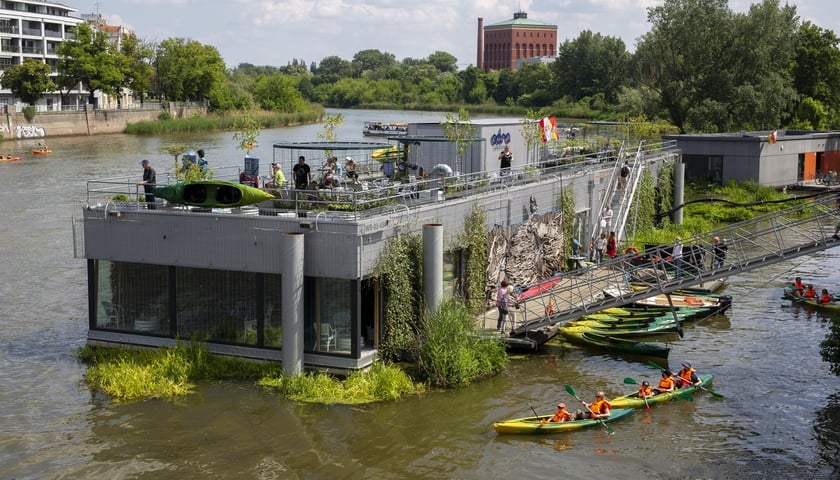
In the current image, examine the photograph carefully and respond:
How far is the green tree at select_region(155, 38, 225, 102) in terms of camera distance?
134 meters

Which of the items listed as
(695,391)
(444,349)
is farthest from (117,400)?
(695,391)

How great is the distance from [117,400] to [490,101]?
530 ft

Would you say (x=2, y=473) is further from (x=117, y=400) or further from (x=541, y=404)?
(x=541, y=404)

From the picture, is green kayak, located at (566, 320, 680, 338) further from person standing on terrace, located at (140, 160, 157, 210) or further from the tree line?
the tree line

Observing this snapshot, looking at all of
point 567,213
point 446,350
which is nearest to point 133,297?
point 446,350

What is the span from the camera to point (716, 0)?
77.1 metres

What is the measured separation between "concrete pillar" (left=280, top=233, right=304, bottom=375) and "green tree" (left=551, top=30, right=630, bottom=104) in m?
119

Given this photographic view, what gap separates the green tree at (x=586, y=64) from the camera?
140m

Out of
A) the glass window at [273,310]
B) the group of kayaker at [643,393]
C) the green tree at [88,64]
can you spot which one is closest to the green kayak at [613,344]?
the group of kayaker at [643,393]

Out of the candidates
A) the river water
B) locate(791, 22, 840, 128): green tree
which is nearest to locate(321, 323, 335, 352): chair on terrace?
the river water

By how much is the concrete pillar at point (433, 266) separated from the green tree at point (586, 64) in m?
117

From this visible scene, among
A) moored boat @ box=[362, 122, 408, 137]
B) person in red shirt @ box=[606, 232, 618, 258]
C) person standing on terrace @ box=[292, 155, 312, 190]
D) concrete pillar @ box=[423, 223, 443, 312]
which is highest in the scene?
moored boat @ box=[362, 122, 408, 137]

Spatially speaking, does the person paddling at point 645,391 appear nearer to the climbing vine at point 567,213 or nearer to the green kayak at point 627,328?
the green kayak at point 627,328

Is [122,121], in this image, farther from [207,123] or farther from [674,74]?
[674,74]
